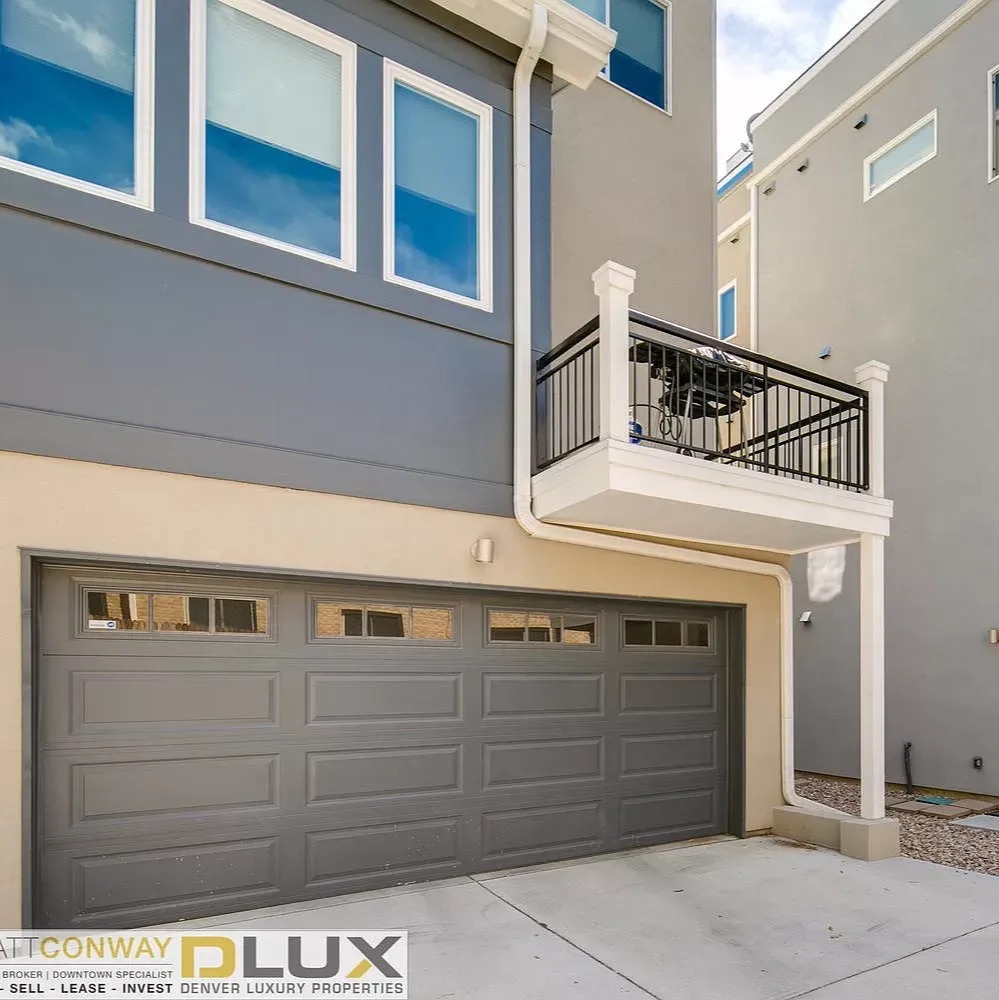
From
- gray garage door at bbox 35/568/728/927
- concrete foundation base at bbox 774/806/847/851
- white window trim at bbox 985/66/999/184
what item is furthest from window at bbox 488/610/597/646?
white window trim at bbox 985/66/999/184

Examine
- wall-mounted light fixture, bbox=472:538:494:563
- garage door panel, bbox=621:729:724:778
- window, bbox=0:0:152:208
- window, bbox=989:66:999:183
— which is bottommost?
garage door panel, bbox=621:729:724:778

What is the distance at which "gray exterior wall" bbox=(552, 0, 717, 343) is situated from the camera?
6129 millimetres

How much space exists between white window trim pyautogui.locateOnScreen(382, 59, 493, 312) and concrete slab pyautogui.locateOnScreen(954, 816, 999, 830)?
19.6ft

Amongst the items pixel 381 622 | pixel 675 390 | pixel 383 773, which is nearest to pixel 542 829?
pixel 383 773

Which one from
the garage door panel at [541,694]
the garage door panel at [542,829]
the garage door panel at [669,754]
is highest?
the garage door panel at [541,694]

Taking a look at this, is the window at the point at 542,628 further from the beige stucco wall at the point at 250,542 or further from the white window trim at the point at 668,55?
Result: the white window trim at the point at 668,55

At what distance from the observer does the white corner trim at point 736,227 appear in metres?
11.1

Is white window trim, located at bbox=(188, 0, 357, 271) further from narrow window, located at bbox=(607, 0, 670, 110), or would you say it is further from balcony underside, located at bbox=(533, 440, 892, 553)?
narrow window, located at bbox=(607, 0, 670, 110)

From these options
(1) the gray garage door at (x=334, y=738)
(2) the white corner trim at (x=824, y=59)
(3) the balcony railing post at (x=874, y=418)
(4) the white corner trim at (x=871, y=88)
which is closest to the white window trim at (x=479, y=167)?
(1) the gray garage door at (x=334, y=738)

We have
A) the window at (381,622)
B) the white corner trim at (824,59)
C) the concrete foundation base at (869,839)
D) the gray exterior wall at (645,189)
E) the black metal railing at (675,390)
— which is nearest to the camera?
the window at (381,622)

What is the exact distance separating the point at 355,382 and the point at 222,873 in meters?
2.88

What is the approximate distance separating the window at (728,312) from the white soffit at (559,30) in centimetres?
623

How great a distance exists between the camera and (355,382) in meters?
4.69

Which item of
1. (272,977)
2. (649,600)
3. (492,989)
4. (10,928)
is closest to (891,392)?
(649,600)
